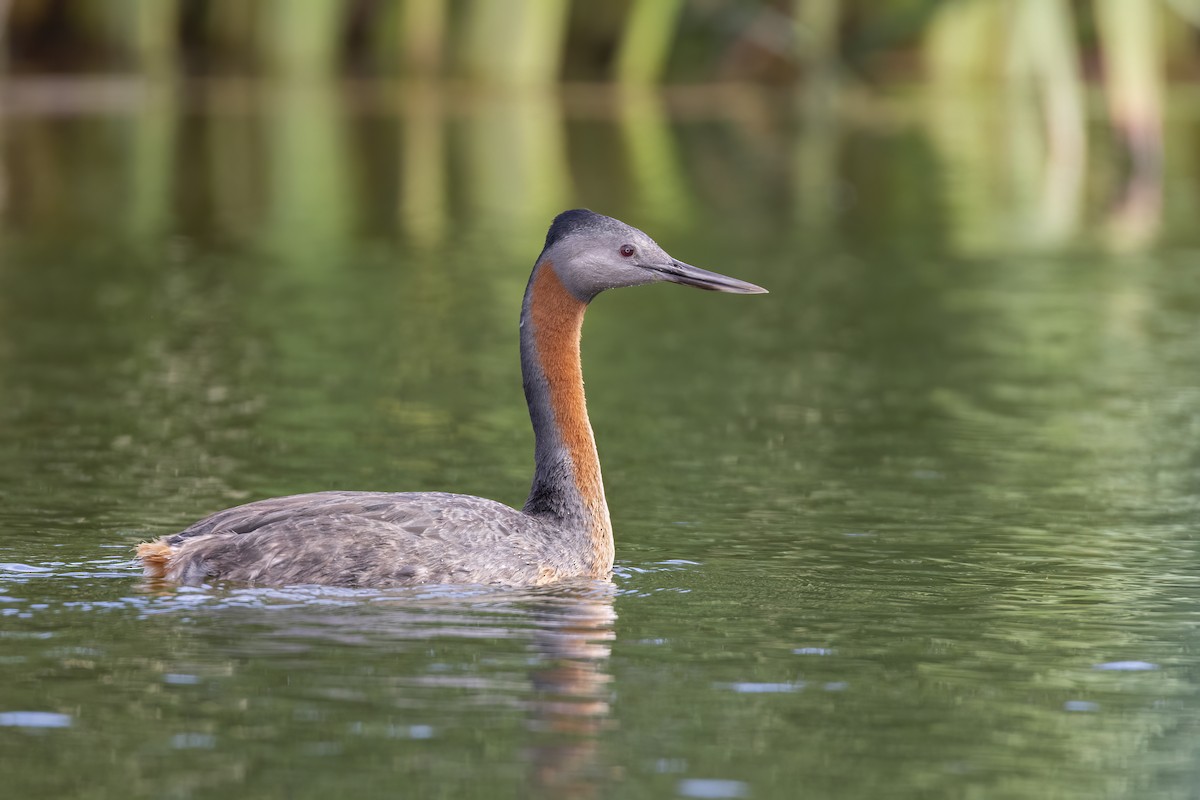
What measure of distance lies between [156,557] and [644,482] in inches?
145

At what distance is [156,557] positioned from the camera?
369 inches

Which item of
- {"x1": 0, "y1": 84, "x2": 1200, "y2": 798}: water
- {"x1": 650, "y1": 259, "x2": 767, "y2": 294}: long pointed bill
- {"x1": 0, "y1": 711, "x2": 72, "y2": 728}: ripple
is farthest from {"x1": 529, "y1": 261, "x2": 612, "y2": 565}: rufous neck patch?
{"x1": 0, "y1": 711, "x2": 72, "y2": 728}: ripple

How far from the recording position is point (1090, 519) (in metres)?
11.6

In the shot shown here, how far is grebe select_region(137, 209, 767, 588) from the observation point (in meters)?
9.38

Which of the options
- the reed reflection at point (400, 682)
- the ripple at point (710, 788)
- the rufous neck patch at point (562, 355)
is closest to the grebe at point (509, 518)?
the rufous neck patch at point (562, 355)

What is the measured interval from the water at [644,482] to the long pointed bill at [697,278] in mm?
1228

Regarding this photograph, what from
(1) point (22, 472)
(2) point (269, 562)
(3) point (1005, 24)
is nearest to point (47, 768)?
(2) point (269, 562)

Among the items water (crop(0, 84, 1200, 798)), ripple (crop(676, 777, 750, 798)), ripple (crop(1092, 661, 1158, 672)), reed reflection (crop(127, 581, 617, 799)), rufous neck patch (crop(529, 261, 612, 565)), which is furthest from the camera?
rufous neck patch (crop(529, 261, 612, 565))

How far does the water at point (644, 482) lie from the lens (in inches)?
289

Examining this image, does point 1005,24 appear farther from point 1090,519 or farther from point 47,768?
point 47,768

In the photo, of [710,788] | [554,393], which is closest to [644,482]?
[554,393]

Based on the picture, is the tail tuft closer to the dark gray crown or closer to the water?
the water

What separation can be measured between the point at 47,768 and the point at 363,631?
73.8 inches

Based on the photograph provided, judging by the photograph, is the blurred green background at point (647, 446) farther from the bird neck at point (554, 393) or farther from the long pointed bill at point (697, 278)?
the long pointed bill at point (697, 278)
